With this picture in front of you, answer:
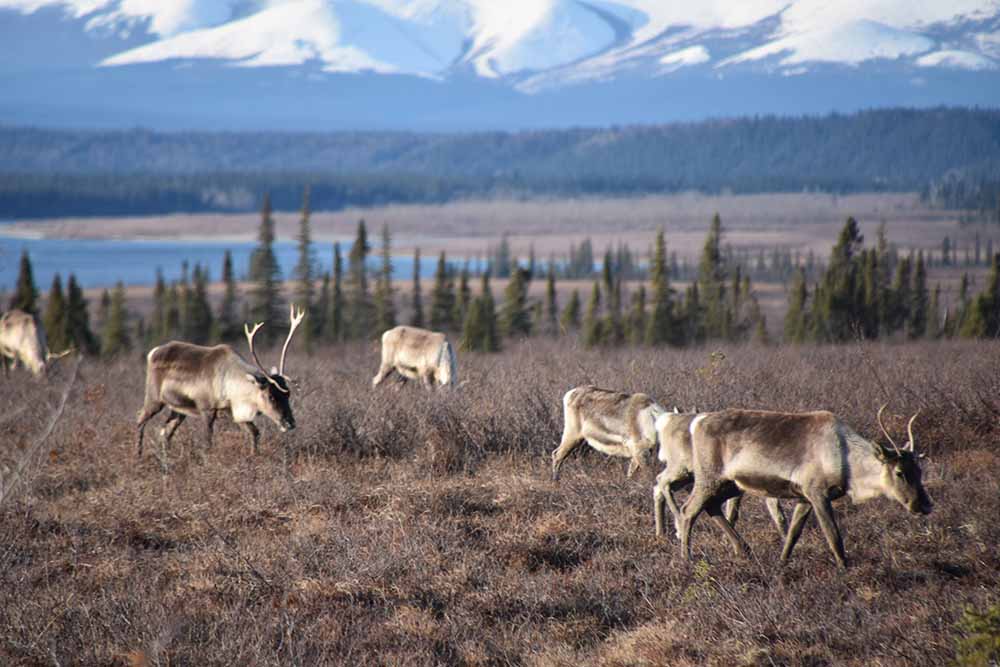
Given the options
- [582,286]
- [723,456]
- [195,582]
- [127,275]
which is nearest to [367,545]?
[195,582]

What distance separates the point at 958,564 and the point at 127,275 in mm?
141294

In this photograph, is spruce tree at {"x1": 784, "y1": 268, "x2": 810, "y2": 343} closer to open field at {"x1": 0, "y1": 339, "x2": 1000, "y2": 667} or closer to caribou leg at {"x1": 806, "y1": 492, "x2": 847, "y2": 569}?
open field at {"x1": 0, "y1": 339, "x2": 1000, "y2": 667}

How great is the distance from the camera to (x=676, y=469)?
421 inches

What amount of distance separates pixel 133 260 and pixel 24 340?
147490 mm

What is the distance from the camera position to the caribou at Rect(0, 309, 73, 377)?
22.8 meters

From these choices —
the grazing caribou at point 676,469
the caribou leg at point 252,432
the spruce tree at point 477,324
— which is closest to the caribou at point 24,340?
the caribou leg at point 252,432

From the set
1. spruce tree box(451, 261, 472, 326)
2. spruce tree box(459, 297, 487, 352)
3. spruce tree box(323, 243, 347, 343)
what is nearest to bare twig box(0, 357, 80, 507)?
spruce tree box(459, 297, 487, 352)

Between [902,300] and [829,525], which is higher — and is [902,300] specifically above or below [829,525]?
below

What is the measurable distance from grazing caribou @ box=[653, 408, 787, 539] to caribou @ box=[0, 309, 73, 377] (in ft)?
48.6

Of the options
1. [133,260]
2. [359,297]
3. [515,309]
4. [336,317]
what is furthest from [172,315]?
[133,260]

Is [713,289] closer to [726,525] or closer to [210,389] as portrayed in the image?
[210,389]

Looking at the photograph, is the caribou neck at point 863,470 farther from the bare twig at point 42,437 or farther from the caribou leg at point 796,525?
the bare twig at point 42,437

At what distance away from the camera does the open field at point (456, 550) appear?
28.0 ft

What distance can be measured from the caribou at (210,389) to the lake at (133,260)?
10975cm
